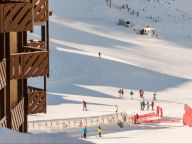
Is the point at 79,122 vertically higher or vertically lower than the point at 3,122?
lower

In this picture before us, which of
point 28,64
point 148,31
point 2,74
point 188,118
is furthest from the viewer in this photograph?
point 148,31

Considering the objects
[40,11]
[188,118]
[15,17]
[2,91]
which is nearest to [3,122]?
[2,91]

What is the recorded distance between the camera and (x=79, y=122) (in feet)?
115

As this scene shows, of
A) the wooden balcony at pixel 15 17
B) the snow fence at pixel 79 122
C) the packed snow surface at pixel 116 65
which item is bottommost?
the snow fence at pixel 79 122

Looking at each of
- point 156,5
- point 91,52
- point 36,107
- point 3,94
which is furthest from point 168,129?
point 156,5

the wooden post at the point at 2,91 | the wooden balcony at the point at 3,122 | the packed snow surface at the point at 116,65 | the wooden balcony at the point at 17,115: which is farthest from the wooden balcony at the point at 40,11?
the packed snow surface at the point at 116,65

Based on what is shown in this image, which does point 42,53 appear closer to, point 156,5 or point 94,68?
point 94,68

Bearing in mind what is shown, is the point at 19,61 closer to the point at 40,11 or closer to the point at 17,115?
the point at 17,115

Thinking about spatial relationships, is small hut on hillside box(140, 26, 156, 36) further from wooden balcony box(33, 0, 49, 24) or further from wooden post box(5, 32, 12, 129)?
wooden post box(5, 32, 12, 129)

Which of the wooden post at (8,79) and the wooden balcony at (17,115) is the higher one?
the wooden post at (8,79)

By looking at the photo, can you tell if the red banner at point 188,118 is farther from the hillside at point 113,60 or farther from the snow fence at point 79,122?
the snow fence at point 79,122

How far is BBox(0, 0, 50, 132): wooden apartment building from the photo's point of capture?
1302 cm

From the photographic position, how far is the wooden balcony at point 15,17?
41.7ft

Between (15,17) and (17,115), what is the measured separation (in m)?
2.99
